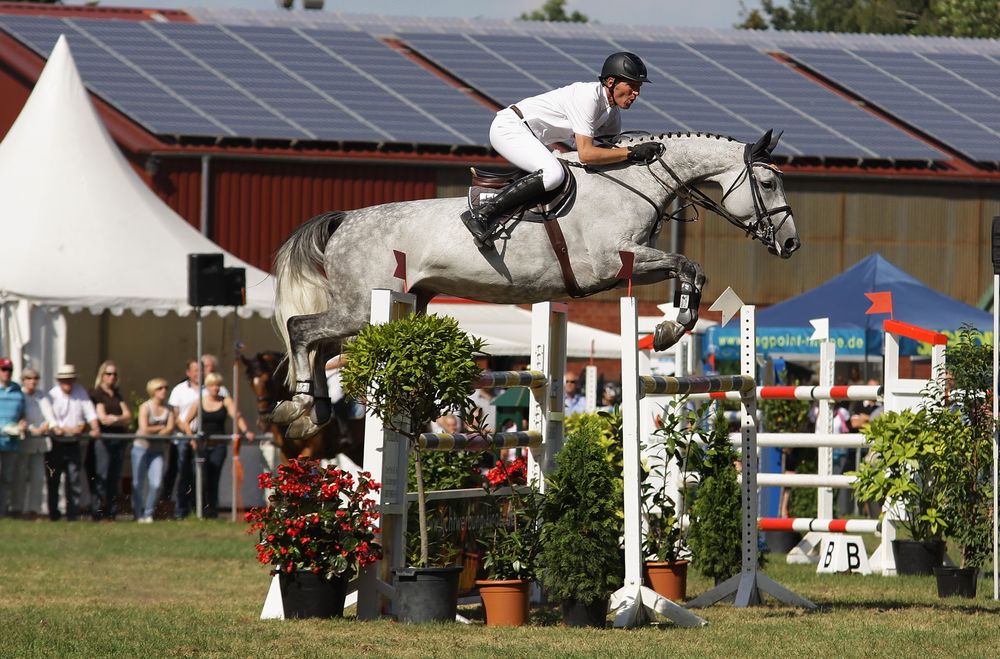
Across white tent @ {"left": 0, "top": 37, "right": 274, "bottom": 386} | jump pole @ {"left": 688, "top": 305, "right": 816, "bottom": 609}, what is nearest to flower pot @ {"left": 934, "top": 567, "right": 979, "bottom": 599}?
jump pole @ {"left": 688, "top": 305, "right": 816, "bottom": 609}

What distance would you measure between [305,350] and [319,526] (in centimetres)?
88

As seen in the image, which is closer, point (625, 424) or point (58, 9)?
point (625, 424)

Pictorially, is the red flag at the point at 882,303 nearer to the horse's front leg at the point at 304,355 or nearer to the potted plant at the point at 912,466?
the potted plant at the point at 912,466

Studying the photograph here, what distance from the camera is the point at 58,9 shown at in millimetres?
26750

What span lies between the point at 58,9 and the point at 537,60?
8080mm

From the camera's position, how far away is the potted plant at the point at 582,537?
7.34 m

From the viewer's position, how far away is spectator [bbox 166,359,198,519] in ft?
49.4

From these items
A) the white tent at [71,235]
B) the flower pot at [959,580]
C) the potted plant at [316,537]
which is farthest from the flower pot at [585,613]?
the white tent at [71,235]

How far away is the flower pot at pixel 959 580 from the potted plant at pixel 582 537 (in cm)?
233

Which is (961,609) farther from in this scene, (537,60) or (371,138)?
(537,60)

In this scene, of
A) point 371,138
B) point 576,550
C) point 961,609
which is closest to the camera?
point 576,550

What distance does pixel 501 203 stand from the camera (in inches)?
296

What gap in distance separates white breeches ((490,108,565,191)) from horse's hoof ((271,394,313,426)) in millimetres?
1531

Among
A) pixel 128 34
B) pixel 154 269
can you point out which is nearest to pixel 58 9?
pixel 128 34
